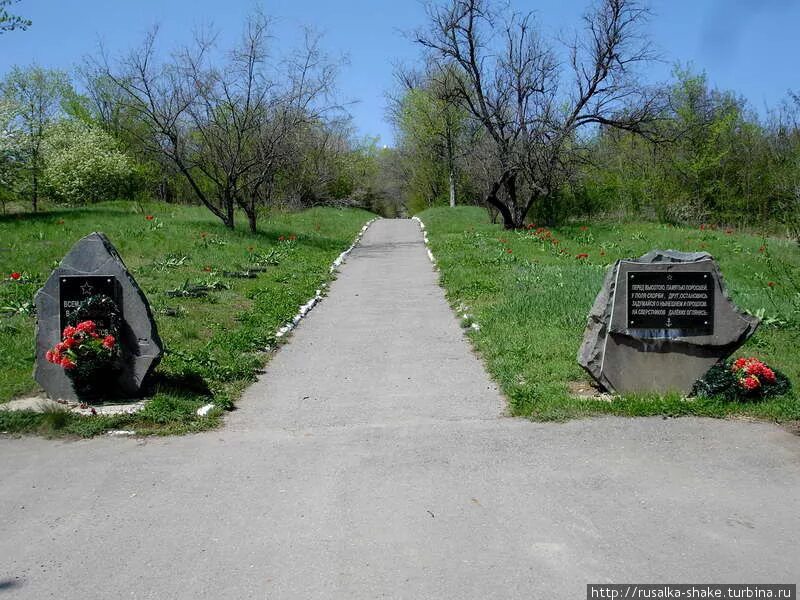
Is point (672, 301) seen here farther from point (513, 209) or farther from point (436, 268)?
point (513, 209)

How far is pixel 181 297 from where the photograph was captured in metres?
11.4

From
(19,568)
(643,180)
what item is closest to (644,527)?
(19,568)

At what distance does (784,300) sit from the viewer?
36.6 ft

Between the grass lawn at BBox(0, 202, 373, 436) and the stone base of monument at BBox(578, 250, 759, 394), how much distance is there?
3.90 meters

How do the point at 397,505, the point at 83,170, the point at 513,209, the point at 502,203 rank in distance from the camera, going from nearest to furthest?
the point at 397,505
the point at 502,203
the point at 513,209
the point at 83,170

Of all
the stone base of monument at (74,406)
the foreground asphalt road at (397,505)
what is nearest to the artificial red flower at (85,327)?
the stone base of monument at (74,406)

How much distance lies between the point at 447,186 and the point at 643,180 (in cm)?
2419

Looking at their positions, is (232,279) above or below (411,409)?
above

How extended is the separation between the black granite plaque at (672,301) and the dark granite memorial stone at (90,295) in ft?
15.6

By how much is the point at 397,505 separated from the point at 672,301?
368 centimetres

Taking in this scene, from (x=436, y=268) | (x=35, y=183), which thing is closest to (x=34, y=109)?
(x=35, y=183)

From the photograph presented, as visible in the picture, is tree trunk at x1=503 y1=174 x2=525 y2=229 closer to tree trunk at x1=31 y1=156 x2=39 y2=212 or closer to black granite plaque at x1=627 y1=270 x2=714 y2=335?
tree trunk at x1=31 y1=156 x2=39 y2=212

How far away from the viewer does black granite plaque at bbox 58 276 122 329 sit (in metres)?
6.80

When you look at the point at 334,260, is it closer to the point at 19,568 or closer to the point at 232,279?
the point at 232,279
